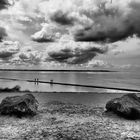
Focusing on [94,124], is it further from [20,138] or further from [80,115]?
[20,138]

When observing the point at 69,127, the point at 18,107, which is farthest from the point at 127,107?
the point at 18,107

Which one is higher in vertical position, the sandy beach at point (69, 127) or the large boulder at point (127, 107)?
the large boulder at point (127, 107)

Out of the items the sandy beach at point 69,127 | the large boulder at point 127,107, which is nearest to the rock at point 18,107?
the sandy beach at point 69,127

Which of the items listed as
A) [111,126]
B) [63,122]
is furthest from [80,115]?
[111,126]

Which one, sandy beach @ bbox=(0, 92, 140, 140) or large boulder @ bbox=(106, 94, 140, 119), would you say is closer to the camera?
sandy beach @ bbox=(0, 92, 140, 140)

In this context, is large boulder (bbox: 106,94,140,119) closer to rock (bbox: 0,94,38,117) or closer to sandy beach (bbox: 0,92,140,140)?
sandy beach (bbox: 0,92,140,140)

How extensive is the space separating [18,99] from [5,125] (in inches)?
72.0

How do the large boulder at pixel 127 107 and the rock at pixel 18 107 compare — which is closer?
the large boulder at pixel 127 107

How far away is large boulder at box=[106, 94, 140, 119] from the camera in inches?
300

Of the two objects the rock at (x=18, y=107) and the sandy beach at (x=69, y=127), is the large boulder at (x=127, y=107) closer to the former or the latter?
the sandy beach at (x=69, y=127)

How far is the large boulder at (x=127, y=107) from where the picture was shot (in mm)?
7613

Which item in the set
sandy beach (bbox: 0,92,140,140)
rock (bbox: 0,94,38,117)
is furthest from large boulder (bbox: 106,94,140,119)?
rock (bbox: 0,94,38,117)

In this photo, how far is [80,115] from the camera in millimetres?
8297

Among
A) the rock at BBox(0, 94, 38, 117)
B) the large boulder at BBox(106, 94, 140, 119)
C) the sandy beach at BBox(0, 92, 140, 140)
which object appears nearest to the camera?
the sandy beach at BBox(0, 92, 140, 140)
